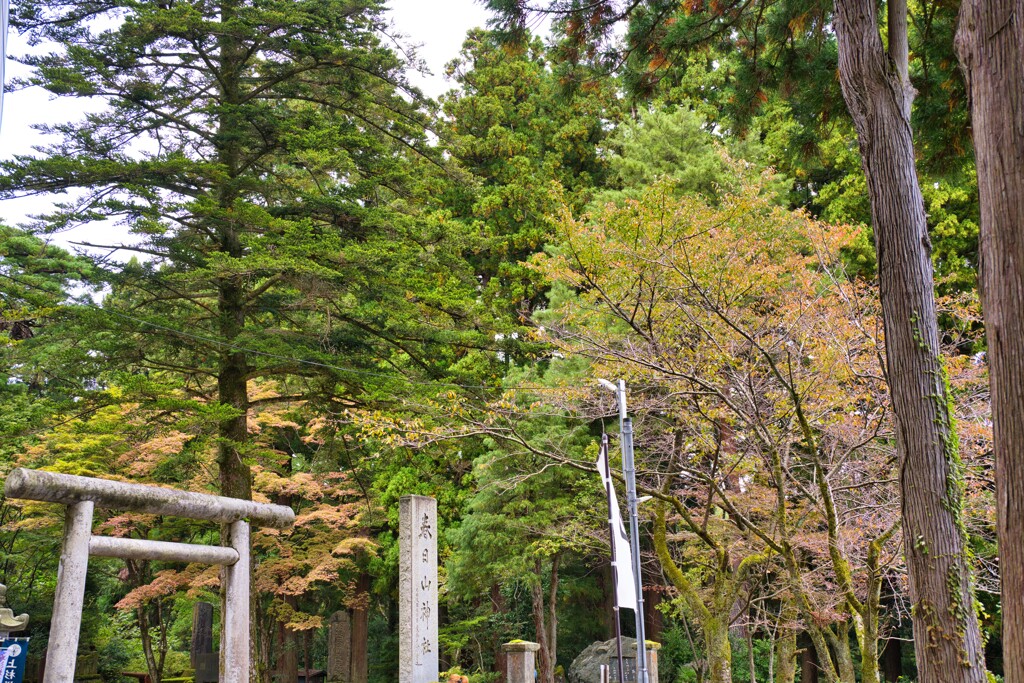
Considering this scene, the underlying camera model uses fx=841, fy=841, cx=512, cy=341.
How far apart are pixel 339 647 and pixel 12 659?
14.1 meters

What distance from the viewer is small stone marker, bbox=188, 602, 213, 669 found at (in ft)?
76.4

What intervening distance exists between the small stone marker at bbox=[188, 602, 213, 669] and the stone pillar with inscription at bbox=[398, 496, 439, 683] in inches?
611

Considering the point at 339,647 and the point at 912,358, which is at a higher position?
the point at 912,358

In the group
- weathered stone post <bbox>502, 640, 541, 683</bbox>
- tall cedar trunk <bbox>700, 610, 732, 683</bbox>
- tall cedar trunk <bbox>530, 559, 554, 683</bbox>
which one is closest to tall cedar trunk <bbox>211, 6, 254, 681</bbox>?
weathered stone post <bbox>502, 640, 541, 683</bbox>

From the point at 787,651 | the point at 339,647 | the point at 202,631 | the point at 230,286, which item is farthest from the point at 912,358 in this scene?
the point at 202,631

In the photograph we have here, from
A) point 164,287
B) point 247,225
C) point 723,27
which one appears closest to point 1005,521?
point 723,27

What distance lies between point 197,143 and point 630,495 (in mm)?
9796

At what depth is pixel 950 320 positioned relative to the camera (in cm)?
1456

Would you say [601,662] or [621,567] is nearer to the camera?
[621,567]

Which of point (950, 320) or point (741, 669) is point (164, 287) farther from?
point (741, 669)

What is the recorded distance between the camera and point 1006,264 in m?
3.30

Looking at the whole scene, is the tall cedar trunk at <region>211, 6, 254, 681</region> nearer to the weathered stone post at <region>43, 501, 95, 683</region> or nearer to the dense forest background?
the dense forest background

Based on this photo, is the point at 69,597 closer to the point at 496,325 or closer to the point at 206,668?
the point at 496,325

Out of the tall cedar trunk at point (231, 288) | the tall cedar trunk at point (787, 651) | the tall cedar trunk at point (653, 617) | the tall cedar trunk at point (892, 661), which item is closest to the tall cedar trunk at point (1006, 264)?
the tall cedar trunk at point (231, 288)
